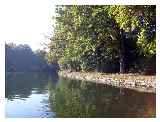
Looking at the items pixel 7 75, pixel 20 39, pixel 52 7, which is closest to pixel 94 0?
pixel 52 7

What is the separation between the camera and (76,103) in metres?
5.33

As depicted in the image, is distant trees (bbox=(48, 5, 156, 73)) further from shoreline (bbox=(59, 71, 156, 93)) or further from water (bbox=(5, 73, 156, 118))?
water (bbox=(5, 73, 156, 118))

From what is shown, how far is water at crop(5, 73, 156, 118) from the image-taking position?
5191 mm

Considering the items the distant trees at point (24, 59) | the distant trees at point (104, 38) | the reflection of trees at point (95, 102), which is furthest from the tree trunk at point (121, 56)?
the distant trees at point (24, 59)

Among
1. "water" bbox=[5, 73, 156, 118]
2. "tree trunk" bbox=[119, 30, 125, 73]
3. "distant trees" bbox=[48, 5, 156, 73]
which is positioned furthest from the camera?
"tree trunk" bbox=[119, 30, 125, 73]

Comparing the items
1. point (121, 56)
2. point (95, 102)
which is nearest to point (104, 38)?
point (121, 56)

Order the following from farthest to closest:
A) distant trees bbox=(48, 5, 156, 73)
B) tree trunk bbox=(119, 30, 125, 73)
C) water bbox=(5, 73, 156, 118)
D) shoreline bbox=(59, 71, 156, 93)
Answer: tree trunk bbox=(119, 30, 125, 73) → shoreline bbox=(59, 71, 156, 93) → distant trees bbox=(48, 5, 156, 73) → water bbox=(5, 73, 156, 118)

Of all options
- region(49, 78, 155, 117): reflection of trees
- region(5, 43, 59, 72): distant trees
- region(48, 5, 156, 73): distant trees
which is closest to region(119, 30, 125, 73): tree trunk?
region(48, 5, 156, 73): distant trees

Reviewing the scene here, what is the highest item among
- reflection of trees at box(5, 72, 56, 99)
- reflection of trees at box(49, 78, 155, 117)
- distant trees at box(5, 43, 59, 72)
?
distant trees at box(5, 43, 59, 72)

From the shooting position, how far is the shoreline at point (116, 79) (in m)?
5.53

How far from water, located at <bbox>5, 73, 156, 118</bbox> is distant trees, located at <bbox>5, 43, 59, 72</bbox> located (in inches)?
3.1

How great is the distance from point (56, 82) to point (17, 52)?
0.60 metres
